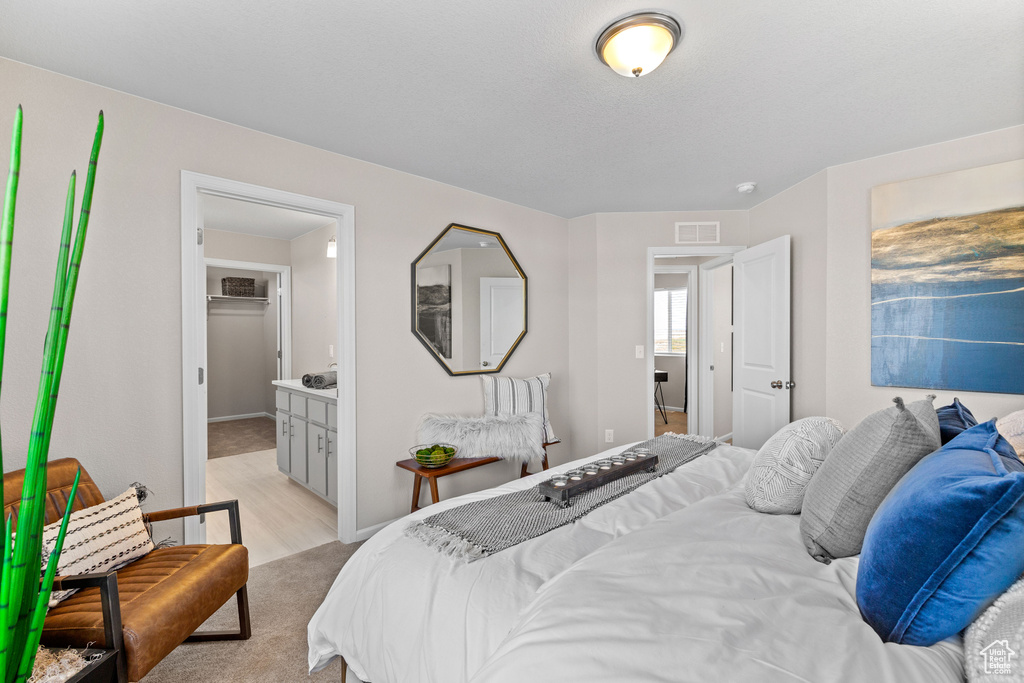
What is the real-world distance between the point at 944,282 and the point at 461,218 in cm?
303

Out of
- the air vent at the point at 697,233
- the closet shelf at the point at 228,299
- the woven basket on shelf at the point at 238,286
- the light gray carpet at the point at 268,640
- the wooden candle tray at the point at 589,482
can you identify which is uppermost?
the air vent at the point at 697,233

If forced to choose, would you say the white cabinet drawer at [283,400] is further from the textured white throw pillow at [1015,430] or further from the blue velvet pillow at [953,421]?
the textured white throw pillow at [1015,430]

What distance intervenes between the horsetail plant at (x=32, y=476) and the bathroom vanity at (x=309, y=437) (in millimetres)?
2721

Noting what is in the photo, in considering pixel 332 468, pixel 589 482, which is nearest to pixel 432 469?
pixel 332 468

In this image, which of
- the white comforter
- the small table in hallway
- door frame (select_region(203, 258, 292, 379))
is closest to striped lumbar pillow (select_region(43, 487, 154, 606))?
the white comforter

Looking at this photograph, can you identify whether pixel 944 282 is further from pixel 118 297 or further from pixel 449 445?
pixel 118 297

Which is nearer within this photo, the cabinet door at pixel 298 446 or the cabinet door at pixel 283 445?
the cabinet door at pixel 298 446

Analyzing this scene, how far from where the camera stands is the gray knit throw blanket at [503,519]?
141cm

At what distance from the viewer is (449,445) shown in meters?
3.21

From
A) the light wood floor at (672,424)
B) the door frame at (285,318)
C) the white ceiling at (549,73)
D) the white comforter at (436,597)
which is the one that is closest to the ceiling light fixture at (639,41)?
the white ceiling at (549,73)

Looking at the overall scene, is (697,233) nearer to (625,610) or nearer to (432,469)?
(432,469)

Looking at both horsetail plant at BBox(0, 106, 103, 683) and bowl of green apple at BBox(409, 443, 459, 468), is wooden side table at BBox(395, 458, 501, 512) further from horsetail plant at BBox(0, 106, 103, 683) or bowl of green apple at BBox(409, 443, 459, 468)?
horsetail plant at BBox(0, 106, 103, 683)

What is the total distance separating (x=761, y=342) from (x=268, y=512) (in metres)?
3.91

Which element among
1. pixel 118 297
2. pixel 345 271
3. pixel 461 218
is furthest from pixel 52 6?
pixel 461 218
